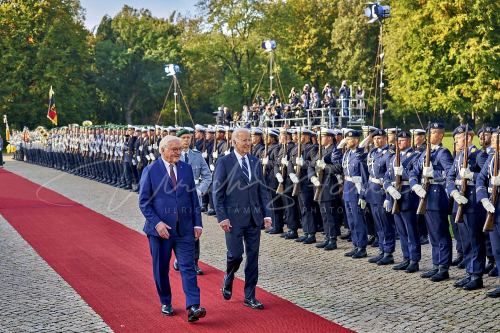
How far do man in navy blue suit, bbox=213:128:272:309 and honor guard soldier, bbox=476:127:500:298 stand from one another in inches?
99.3

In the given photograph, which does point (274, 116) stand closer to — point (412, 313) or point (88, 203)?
point (88, 203)

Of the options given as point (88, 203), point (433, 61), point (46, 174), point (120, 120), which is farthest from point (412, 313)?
point (120, 120)

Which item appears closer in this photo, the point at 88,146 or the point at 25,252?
the point at 25,252

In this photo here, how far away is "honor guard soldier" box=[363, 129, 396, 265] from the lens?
37.8ft

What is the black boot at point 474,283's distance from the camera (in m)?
9.59

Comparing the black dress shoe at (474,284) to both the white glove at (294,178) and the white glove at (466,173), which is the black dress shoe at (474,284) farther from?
the white glove at (294,178)

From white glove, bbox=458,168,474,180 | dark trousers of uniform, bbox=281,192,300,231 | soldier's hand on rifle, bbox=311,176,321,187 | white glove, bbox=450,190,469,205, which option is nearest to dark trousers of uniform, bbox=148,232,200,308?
white glove, bbox=450,190,469,205

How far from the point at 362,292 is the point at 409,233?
1786mm

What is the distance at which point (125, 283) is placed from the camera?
1005 centimetres

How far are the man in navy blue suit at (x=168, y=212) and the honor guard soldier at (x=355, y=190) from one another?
4.25 metres

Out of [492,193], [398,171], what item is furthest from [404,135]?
[492,193]

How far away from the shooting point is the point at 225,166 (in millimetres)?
9000

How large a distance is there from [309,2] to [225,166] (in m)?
59.7

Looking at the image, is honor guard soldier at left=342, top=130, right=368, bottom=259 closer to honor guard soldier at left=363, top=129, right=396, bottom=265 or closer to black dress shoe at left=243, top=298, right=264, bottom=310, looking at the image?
honor guard soldier at left=363, top=129, right=396, bottom=265
